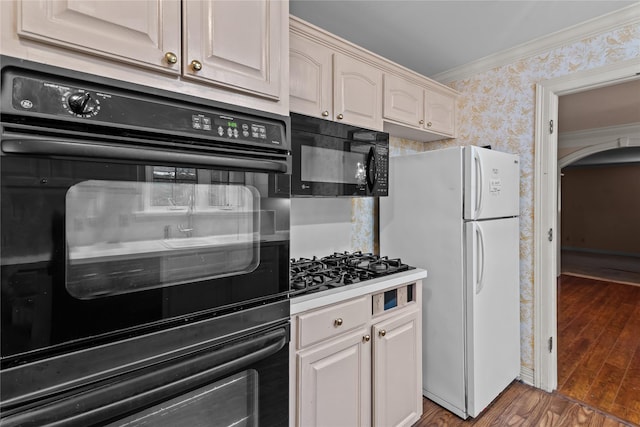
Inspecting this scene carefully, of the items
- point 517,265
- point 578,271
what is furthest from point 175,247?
point 578,271

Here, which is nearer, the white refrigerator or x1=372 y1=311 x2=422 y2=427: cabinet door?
x1=372 y1=311 x2=422 y2=427: cabinet door

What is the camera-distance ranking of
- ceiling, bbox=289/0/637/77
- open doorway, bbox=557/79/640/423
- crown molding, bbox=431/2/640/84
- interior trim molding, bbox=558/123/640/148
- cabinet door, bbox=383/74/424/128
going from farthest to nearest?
interior trim molding, bbox=558/123/640/148 < open doorway, bbox=557/79/640/423 < cabinet door, bbox=383/74/424/128 < crown molding, bbox=431/2/640/84 < ceiling, bbox=289/0/637/77

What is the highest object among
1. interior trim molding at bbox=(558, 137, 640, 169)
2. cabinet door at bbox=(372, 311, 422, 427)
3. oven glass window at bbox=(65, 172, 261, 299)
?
interior trim molding at bbox=(558, 137, 640, 169)

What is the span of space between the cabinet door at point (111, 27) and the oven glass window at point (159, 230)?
0.31 metres

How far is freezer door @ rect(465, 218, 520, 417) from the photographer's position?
2004 mm

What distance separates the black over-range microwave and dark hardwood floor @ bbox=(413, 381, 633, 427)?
1466 millimetres

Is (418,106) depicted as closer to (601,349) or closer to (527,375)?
(527,375)

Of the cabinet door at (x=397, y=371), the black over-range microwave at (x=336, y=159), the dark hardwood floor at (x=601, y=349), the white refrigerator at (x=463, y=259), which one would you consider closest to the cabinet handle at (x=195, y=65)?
the black over-range microwave at (x=336, y=159)

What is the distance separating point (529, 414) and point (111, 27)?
113 inches

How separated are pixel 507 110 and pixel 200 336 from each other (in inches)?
105

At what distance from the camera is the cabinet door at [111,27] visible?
75cm

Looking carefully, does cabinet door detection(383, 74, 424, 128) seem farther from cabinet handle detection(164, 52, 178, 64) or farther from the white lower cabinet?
cabinet handle detection(164, 52, 178, 64)

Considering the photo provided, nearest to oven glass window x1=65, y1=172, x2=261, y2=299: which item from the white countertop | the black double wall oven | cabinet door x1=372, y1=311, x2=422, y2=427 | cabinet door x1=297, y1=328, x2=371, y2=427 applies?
the black double wall oven

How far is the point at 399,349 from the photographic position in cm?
179
